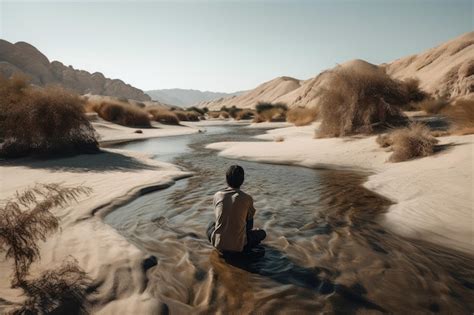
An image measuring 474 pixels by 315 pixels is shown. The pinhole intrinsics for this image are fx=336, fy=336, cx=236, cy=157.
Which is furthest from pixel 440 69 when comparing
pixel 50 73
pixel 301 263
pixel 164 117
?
pixel 50 73

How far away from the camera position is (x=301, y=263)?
4.49m

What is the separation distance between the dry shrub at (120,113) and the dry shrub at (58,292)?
81.5 feet

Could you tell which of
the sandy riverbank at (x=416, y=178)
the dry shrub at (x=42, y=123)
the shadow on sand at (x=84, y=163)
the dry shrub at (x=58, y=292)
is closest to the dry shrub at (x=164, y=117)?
the dry shrub at (x=42, y=123)

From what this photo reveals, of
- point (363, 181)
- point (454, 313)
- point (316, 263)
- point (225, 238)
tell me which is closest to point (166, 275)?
point (225, 238)

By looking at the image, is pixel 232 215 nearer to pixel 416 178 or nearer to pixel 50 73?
pixel 416 178

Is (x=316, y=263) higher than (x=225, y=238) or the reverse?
the reverse

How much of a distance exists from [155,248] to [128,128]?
2246cm

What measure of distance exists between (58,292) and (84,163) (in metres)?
8.53

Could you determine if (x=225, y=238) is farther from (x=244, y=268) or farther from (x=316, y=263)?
(x=316, y=263)

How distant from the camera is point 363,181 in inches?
365

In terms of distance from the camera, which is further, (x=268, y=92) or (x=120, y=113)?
(x=268, y=92)

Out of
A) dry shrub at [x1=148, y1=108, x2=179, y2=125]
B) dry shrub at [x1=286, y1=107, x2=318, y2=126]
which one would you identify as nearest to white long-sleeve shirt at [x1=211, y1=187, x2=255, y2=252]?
dry shrub at [x1=286, y1=107, x2=318, y2=126]

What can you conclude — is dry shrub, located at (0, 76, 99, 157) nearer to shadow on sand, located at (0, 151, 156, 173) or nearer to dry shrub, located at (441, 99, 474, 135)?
shadow on sand, located at (0, 151, 156, 173)

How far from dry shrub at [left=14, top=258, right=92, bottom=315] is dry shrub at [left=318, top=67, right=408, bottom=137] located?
535 inches
